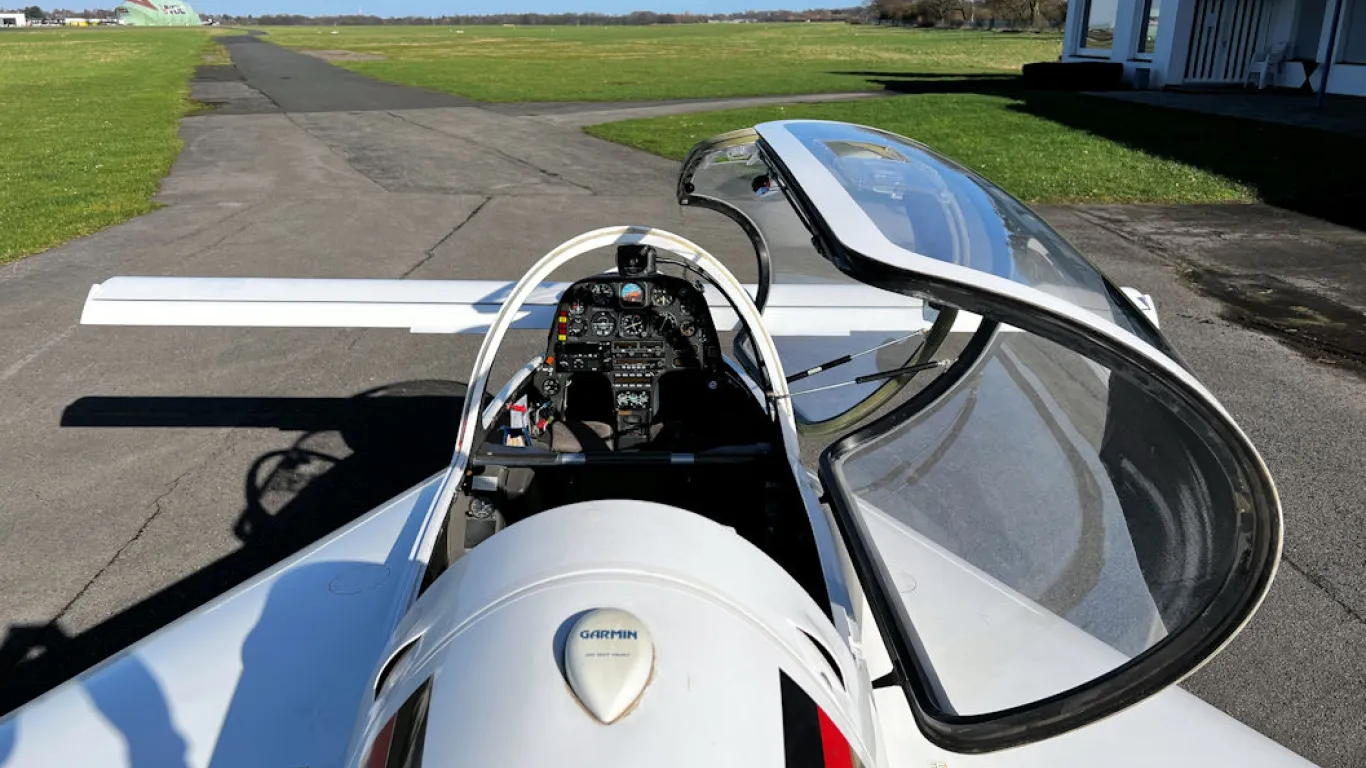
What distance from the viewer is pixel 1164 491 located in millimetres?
1936

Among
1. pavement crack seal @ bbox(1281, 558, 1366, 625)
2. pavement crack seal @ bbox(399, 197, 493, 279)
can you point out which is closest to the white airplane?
pavement crack seal @ bbox(1281, 558, 1366, 625)

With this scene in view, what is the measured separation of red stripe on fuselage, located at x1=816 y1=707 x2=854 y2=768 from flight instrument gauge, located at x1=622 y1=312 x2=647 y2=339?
2394 mm

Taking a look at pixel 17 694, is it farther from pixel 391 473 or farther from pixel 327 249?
pixel 327 249

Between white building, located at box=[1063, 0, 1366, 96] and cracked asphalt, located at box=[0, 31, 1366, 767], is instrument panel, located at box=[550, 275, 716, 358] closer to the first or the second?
cracked asphalt, located at box=[0, 31, 1366, 767]

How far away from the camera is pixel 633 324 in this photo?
3.86 metres

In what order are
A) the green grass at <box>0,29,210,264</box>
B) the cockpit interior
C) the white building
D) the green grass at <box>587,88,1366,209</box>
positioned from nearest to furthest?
1. the cockpit interior
2. the green grass at <box>0,29,210,264</box>
3. the green grass at <box>587,88,1366,209</box>
4. the white building

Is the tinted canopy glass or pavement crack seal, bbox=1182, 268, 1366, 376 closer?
the tinted canopy glass

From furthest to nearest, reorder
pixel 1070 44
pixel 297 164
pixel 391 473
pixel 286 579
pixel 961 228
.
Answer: pixel 1070 44
pixel 297 164
pixel 391 473
pixel 286 579
pixel 961 228

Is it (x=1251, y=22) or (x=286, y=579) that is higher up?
(x=1251, y=22)

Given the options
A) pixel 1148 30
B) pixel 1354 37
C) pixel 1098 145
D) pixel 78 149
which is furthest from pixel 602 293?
pixel 1148 30

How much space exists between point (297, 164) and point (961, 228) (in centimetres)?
1533

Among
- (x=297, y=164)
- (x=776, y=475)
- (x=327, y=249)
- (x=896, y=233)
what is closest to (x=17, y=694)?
(x=776, y=475)

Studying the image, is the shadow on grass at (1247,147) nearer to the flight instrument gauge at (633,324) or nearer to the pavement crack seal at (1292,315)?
the pavement crack seal at (1292,315)

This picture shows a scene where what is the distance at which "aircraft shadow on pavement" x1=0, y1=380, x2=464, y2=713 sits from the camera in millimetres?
3744
